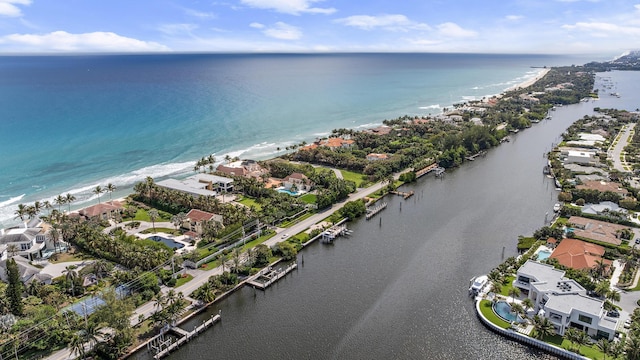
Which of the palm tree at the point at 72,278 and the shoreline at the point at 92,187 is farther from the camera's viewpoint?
the shoreline at the point at 92,187

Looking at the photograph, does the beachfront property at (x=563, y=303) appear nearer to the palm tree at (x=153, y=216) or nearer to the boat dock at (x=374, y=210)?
the boat dock at (x=374, y=210)

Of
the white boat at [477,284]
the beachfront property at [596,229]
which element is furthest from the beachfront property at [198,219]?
the beachfront property at [596,229]

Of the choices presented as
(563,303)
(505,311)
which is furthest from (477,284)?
(563,303)

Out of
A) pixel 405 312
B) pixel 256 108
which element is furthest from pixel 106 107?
pixel 405 312

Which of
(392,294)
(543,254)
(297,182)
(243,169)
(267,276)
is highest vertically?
(243,169)

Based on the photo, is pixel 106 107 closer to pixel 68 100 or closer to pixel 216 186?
pixel 68 100

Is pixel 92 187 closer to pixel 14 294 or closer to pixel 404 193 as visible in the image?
pixel 14 294
